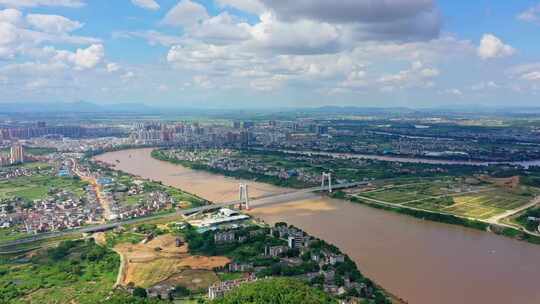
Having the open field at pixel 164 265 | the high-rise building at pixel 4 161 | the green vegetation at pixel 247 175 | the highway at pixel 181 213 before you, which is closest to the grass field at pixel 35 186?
the high-rise building at pixel 4 161

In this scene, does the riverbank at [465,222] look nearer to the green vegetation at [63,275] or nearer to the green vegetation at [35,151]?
the green vegetation at [63,275]

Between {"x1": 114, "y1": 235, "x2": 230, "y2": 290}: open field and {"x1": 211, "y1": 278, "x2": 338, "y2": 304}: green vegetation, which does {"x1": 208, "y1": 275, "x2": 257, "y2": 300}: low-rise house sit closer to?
{"x1": 114, "y1": 235, "x2": 230, "y2": 290}: open field

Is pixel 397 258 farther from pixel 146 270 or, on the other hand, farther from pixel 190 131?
pixel 190 131

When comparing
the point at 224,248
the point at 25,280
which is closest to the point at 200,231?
the point at 224,248

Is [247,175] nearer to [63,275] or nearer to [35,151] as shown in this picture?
[63,275]

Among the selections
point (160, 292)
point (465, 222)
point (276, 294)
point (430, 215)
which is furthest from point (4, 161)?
point (465, 222)

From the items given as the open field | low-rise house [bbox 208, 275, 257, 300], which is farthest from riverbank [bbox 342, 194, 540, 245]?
low-rise house [bbox 208, 275, 257, 300]

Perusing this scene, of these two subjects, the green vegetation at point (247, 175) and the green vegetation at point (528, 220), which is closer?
the green vegetation at point (528, 220)
